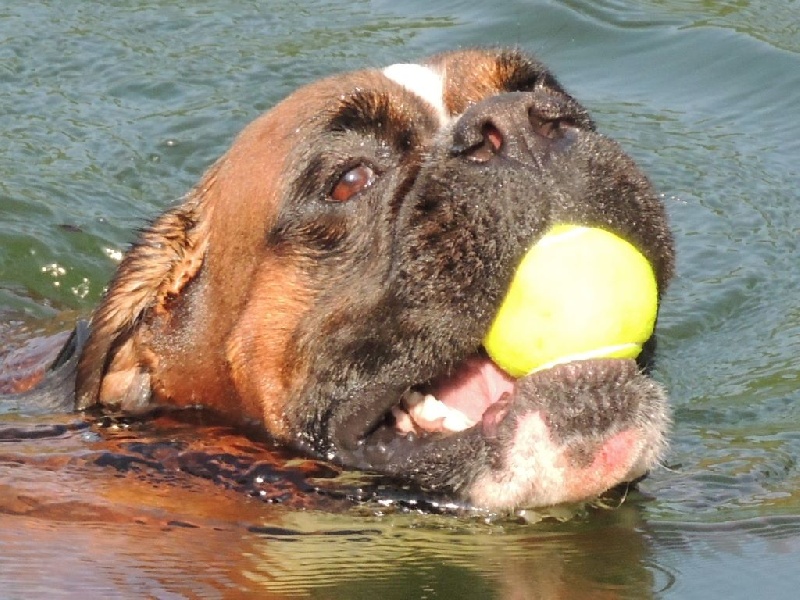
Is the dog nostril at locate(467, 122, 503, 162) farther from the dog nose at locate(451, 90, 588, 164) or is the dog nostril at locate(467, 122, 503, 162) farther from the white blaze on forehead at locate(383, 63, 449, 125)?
the white blaze on forehead at locate(383, 63, 449, 125)

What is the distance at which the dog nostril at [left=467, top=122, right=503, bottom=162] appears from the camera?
4.28 meters

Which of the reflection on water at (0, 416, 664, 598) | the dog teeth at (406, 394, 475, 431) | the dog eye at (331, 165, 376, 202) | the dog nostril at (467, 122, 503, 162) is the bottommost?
the reflection on water at (0, 416, 664, 598)

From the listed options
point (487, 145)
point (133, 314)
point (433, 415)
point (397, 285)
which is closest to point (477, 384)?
point (433, 415)

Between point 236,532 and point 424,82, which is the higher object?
point 424,82

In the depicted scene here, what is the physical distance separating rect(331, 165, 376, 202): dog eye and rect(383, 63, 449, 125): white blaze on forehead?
278mm

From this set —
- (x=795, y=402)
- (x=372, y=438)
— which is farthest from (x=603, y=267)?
(x=795, y=402)

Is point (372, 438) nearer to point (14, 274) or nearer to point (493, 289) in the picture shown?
point (493, 289)

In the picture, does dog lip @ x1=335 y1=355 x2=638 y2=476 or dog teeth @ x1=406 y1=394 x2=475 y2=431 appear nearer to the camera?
dog lip @ x1=335 y1=355 x2=638 y2=476

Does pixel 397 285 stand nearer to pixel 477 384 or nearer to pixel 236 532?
pixel 477 384

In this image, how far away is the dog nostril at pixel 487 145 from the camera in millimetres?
4281

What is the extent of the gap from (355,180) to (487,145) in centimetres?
49

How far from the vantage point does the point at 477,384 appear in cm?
444

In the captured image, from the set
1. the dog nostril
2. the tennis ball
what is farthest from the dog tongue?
the dog nostril

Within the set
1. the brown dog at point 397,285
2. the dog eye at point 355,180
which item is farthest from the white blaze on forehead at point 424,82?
the dog eye at point 355,180
